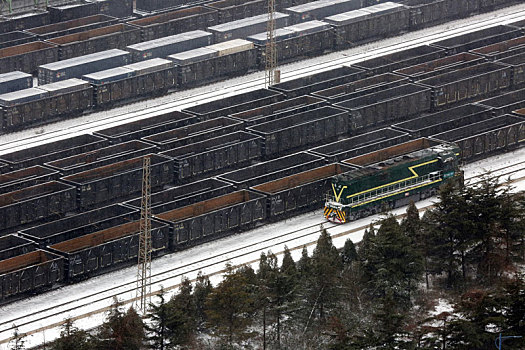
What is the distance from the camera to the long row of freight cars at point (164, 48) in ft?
384

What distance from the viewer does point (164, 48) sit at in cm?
12938

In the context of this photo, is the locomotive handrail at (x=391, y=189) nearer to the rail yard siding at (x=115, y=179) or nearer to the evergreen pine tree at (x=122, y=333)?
the rail yard siding at (x=115, y=179)

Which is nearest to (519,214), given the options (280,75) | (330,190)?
(330,190)

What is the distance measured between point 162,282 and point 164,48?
160 ft

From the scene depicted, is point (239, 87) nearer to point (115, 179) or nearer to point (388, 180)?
point (115, 179)

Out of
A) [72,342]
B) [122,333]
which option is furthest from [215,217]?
[72,342]

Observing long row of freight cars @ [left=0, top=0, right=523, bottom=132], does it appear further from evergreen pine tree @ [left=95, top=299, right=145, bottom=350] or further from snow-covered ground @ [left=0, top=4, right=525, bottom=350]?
evergreen pine tree @ [left=95, top=299, right=145, bottom=350]

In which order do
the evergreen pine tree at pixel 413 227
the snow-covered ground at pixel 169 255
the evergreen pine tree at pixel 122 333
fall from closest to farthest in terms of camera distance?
the evergreen pine tree at pixel 122 333 < the snow-covered ground at pixel 169 255 < the evergreen pine tree at pixel 413 227

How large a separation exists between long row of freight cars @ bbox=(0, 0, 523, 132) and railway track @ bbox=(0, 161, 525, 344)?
3144cm

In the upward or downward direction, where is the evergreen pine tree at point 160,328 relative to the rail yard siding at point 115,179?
upward

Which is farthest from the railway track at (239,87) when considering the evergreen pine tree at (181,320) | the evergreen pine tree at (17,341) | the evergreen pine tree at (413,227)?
the evergreen pine tree at (181,320)

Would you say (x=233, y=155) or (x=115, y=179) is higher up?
(x=115, y=179)

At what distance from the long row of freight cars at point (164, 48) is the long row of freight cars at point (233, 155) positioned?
10.1 metres

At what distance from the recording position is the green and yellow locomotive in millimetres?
93625
